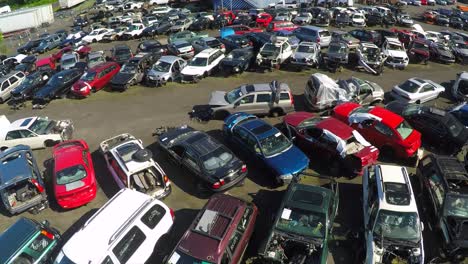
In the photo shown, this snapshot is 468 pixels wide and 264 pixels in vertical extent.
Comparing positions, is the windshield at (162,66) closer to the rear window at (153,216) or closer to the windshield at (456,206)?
the rear window at (153,216)

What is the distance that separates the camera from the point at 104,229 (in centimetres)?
916

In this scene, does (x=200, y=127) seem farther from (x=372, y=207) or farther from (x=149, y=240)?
(x=372, y=207)

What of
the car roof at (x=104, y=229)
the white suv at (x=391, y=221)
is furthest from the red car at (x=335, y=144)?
the car roof at (x=104, y=229)

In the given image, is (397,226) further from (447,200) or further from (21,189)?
(21,189)

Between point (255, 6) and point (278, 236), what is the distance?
41.5 metres

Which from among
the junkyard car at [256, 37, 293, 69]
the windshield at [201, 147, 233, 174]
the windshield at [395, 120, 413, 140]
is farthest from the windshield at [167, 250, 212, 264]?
the junkyard car at [256, 37, 293, 69]

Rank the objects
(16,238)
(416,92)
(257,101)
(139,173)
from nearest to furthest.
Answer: (16,238), (139,173), (257,101), (416,92)

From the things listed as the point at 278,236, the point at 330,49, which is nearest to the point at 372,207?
the point at 278,236

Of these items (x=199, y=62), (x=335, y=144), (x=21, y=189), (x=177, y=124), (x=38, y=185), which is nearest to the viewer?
(x=38, y=185)

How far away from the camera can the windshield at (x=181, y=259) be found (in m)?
8.45

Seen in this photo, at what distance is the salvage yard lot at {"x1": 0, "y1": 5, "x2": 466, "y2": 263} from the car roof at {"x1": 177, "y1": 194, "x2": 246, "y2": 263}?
1.42 metres

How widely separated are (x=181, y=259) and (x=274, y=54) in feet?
57.1

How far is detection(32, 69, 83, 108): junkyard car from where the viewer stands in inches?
803

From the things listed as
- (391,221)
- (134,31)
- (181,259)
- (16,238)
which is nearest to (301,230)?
(391,221)
